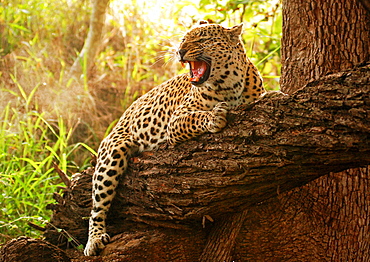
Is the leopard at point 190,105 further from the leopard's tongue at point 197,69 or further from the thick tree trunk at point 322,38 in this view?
the thick tree trunk at point 322,38

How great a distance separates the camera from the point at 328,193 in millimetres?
4168

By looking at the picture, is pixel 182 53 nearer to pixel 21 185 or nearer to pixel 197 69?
pixel 197 69

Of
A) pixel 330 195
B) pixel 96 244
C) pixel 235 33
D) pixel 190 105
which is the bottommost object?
pixel 96 244

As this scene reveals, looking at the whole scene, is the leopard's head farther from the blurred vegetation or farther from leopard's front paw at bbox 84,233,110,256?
the blurred vegetation

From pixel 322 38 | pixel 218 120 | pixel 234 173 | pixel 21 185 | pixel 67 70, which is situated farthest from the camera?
pixel 67 70

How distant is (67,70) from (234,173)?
7444mm

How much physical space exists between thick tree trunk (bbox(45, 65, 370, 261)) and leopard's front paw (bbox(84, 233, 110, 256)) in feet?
0.32

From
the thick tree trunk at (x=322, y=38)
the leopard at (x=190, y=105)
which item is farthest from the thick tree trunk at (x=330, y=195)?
the leopard at (x=190, y=105)

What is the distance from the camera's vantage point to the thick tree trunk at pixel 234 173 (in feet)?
10.1

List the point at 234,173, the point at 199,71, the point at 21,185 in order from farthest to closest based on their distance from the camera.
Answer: the point at 21,185 < the point at 199,71 < the point at 234,173

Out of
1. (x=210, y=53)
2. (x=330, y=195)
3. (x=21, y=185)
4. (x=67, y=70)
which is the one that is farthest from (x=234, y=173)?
(x=67, y=70)

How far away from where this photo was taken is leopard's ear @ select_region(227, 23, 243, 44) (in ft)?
14.3

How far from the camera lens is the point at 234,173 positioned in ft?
11.9

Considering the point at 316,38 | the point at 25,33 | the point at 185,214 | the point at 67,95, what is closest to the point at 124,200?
the point at 185,214
